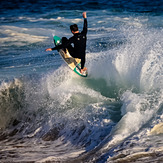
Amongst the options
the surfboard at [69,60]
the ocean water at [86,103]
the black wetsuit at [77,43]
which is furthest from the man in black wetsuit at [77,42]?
the ocean water at [86,103]

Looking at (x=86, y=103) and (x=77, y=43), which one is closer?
(x=77, y=43)

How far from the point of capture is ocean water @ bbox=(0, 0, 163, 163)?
586 centimetres

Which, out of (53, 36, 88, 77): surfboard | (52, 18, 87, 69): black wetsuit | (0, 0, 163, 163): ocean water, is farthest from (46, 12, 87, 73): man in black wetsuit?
(0, 0, 163, 163): ocean water

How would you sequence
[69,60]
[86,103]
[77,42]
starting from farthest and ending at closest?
[69,60] < [86,103] < [77,42]

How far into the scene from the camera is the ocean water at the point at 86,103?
231 inches

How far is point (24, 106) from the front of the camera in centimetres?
884

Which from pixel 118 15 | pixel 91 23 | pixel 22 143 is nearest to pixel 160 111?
pixel 22 143

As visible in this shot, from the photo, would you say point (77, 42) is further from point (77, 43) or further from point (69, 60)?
point (69, 60)

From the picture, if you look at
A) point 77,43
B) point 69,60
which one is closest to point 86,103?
point 69,60

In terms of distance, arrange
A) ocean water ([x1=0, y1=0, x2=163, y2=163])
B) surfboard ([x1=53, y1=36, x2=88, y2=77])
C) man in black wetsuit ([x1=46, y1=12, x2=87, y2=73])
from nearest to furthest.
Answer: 1. ocean water ([x1=0, y1=0, x2=163, y2=163])
2. man in black wetsuit ([x1=46, y1=12, x2=87, y2=73])
3. surfboard ([x1=53, y1=36, x2=88, y2=77])

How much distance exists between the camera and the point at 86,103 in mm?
8062

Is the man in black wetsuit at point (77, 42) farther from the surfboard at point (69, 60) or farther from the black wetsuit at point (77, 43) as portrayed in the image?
the surfboard at point (69, 60)

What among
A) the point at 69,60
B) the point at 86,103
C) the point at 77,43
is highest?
the point at 77,43

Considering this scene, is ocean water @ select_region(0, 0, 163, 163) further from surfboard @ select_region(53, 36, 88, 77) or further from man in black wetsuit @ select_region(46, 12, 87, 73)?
man in black wetsuit @ select_region(46, 12, 87, 73)
